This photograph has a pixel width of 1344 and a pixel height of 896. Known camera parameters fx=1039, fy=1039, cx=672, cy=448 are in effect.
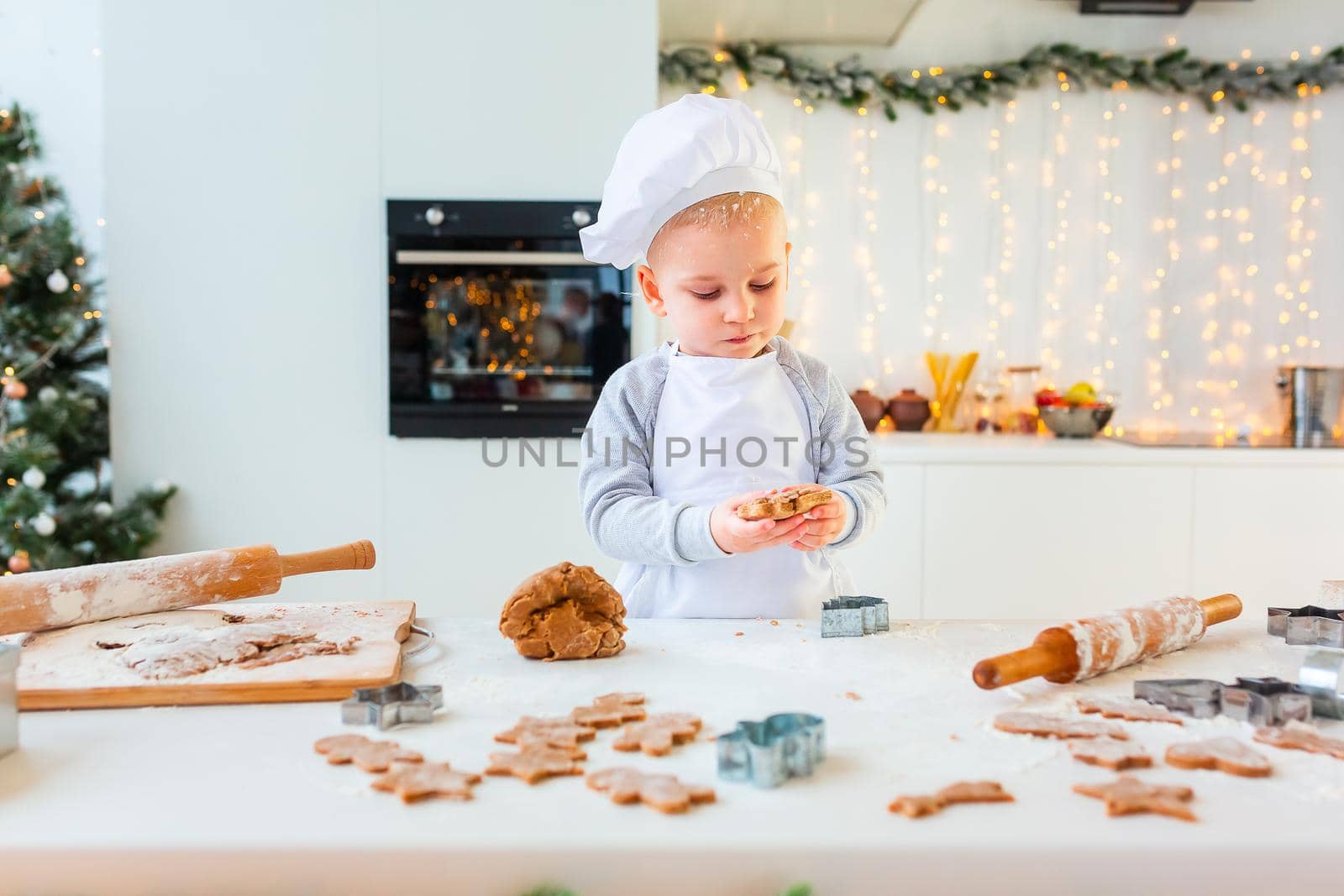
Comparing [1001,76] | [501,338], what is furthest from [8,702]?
[1001,76]

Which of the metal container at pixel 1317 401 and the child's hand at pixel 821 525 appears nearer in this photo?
the child's hand at pixel 821 525

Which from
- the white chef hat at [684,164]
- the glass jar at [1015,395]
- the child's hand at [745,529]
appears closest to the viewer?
the child's hand at [745,529]

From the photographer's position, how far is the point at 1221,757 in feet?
2.28

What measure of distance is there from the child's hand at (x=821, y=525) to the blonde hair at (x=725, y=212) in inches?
13.2

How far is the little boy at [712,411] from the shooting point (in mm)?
1204

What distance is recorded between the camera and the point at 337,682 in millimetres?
846

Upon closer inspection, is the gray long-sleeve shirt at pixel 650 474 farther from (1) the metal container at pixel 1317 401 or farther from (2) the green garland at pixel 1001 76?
(1) the metal container at pixel 1317 401

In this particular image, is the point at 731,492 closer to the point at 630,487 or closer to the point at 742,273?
the point at 630,487

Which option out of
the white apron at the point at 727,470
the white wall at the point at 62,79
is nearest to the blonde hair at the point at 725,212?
the white apron at the point at 727,470

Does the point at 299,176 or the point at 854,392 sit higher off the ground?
the point at 299,176

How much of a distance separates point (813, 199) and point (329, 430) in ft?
5.06

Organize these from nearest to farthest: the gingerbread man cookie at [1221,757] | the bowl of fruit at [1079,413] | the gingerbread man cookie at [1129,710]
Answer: the gingerbread man cookie at [1221,757] < the gingerbread man cookie at [1129,710] < the bowl of fruit at [1079,413]

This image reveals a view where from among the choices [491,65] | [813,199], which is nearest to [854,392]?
[813,199]

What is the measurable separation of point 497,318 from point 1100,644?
6.36ft
